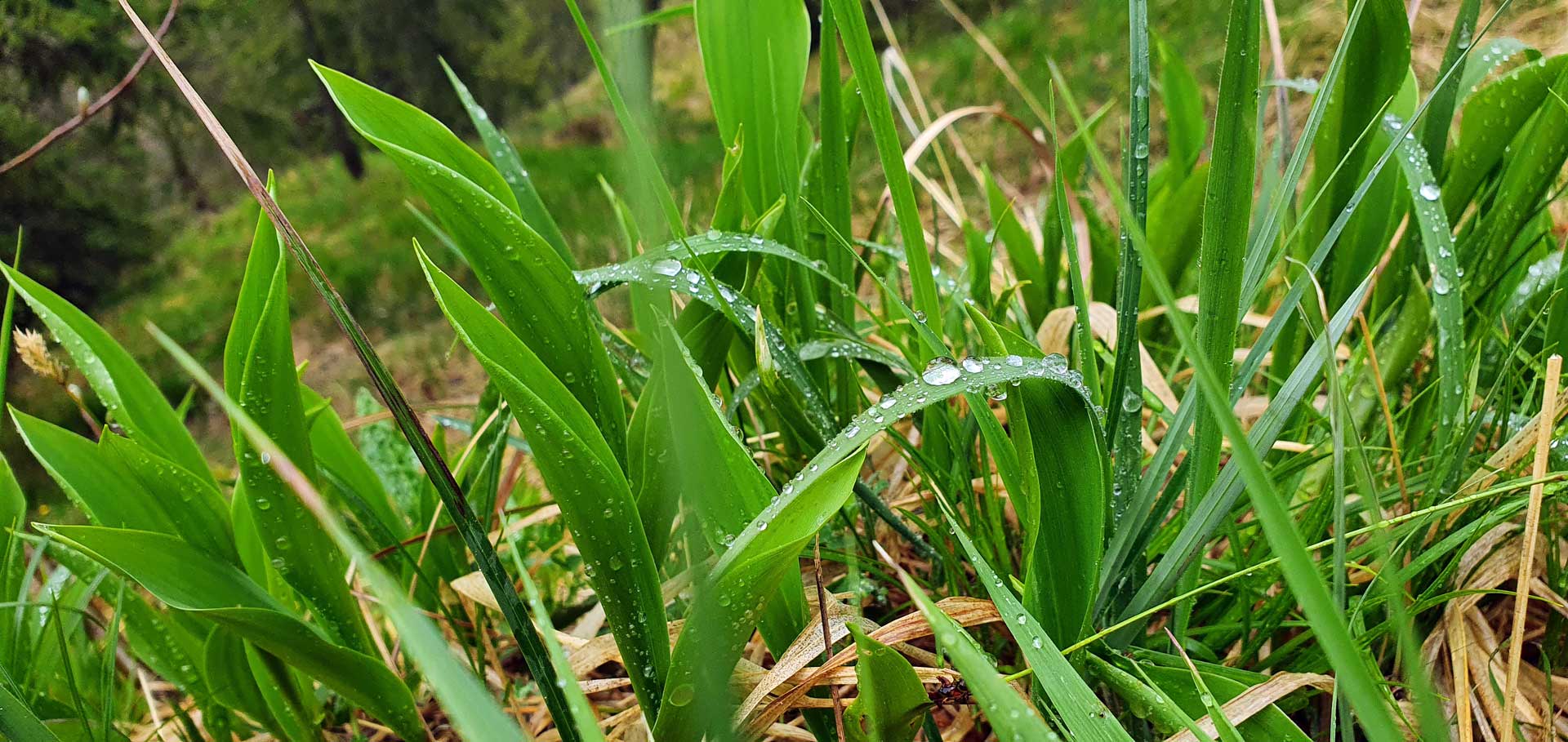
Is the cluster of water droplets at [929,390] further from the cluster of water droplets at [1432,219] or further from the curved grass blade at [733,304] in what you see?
the cluster of water droplets at [1432,219]

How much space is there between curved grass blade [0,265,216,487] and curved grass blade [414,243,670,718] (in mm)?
299

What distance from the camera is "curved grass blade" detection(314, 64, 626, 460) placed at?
448 mm

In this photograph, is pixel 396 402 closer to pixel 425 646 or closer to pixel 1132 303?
pixel 425 646

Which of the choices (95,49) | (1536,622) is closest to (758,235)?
(1536,622)

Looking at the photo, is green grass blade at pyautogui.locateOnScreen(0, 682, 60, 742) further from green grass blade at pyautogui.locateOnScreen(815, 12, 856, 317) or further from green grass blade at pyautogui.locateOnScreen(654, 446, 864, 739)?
green grass blade at pyautogui.locateOnScreen(815, 12, 856, 317)

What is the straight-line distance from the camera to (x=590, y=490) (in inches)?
16.3

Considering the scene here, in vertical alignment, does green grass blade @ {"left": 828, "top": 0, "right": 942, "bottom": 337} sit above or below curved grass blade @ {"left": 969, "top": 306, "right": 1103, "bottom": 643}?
above

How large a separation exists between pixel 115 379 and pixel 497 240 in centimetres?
35

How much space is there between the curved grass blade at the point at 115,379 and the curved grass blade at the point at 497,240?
25 cm

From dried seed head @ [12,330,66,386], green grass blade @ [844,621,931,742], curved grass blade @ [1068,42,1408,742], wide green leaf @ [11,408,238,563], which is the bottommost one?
green grass blade @ [844,621,931,742]

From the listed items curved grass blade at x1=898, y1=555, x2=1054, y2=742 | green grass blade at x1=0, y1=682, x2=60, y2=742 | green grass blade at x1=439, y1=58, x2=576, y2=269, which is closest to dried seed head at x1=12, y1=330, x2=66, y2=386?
green grass blade at x1=0, y1=682, x2=60, y2=742

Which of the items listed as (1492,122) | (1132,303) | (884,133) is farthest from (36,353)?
(1492,122)

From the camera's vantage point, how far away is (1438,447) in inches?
21.7

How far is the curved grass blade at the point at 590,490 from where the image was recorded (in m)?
0.39
